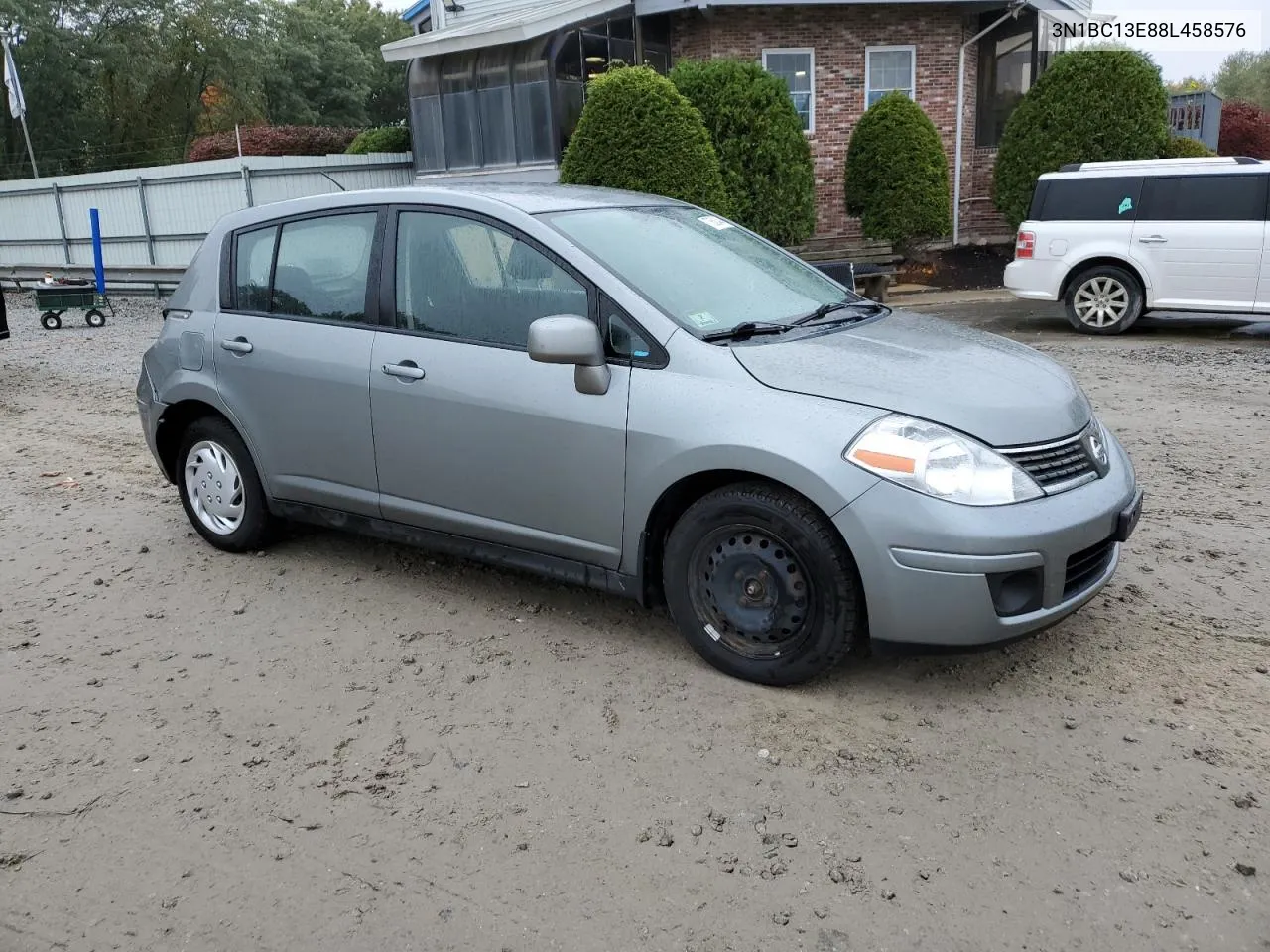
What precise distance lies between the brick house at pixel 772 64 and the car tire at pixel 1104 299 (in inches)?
343

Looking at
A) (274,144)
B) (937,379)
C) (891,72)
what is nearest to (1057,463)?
(937,379)

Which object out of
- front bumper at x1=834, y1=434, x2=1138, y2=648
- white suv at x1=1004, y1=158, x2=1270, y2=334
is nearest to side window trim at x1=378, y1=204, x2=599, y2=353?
front bumper at x1=834, y1=434, x2=1138, y2=648

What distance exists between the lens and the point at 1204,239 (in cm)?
A: 1114

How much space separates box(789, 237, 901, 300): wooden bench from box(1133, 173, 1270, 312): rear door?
4.11m

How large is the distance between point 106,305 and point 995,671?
60.2 ft

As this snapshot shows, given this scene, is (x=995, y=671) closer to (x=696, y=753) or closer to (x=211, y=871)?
(x=696, y=753)

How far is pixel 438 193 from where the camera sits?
15.1 feet

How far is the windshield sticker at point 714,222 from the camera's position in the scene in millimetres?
4965

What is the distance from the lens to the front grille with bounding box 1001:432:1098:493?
11.8 ft

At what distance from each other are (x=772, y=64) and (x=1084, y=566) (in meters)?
17.9

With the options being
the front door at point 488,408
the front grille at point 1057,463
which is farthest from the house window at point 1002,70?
the front grille at point 1057,463

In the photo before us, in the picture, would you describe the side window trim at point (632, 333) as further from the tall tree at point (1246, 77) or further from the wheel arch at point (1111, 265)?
the tall tree at point (1246, 77)

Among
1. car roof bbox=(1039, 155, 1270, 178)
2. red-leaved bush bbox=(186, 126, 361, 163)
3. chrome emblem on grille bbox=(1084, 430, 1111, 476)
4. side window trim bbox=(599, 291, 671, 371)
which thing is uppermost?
red-leaved bush bbox=(186, 126, 361, 163)

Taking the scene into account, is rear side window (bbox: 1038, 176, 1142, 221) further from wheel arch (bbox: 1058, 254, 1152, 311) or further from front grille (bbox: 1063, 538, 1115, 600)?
front grille (bbox: 1063, 538, 1115, 600)
